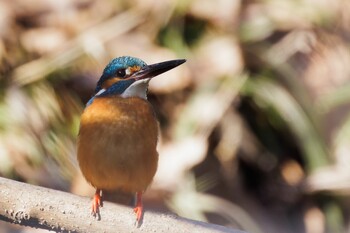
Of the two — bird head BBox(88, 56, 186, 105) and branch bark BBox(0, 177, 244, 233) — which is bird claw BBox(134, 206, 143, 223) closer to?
branch bark BBox(0, 177, 244, 233)

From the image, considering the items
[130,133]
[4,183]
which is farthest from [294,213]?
[4,183]

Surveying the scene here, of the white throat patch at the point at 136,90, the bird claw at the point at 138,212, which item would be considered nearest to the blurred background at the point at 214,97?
the white throat patch at the point at 136,90

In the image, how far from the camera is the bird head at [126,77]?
2338mm

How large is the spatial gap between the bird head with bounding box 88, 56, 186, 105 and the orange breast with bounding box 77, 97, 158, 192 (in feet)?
0.15

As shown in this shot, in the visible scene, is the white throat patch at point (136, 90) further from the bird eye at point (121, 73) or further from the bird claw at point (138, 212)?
the bird claw at point (138, 212)

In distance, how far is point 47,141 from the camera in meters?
3.89

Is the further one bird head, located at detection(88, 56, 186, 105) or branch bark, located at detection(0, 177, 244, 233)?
bird head, located at detection(88, 56, 186, 105)

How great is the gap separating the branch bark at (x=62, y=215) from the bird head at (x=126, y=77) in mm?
404

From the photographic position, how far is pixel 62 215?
204 cm

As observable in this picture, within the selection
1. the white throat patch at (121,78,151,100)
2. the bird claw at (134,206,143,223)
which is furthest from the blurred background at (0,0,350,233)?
the bird claw at (134,206,143,223)

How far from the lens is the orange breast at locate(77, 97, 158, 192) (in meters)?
2.30

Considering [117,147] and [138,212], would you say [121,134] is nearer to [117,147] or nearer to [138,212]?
[117,147]

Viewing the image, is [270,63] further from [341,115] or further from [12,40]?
[12,40]

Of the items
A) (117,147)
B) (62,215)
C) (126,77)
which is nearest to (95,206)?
(62,215)
